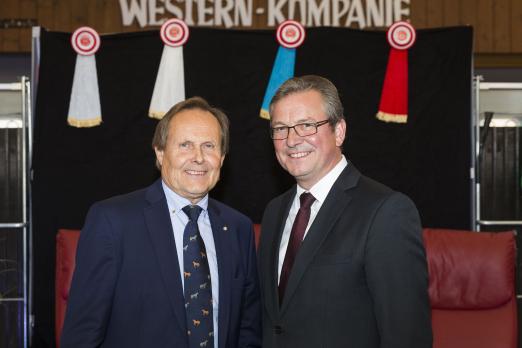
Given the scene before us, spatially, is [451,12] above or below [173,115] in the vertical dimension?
above

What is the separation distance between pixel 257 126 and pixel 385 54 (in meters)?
0.86

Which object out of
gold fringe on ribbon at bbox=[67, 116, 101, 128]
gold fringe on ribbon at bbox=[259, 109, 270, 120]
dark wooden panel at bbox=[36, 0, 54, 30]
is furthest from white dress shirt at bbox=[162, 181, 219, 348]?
dark wooden panel at bbox=[36, 0, 54, 30]

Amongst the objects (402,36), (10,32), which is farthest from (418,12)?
(10,32)

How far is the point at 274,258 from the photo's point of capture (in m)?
1.98

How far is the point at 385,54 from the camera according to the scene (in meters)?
3.65

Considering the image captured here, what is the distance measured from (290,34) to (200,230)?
189 cm

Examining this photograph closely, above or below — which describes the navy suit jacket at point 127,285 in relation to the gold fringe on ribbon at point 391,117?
below

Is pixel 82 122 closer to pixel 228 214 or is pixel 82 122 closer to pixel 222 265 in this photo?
pixel 228 214

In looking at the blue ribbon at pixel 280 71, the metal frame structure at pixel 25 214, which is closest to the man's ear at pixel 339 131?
the blue ribbon at pixel 280 71

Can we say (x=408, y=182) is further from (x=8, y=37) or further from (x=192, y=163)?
(x=8, y=37)

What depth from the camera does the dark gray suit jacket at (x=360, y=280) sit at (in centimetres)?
169

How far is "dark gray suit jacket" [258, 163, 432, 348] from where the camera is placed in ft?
5.53

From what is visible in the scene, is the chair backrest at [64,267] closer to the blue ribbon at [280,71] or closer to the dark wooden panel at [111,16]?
the blue ribbon at [280,71]

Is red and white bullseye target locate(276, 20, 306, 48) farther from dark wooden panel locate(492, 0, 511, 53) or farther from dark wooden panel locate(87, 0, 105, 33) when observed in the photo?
dark wooden panel locate(492, 0, 511, 53)
